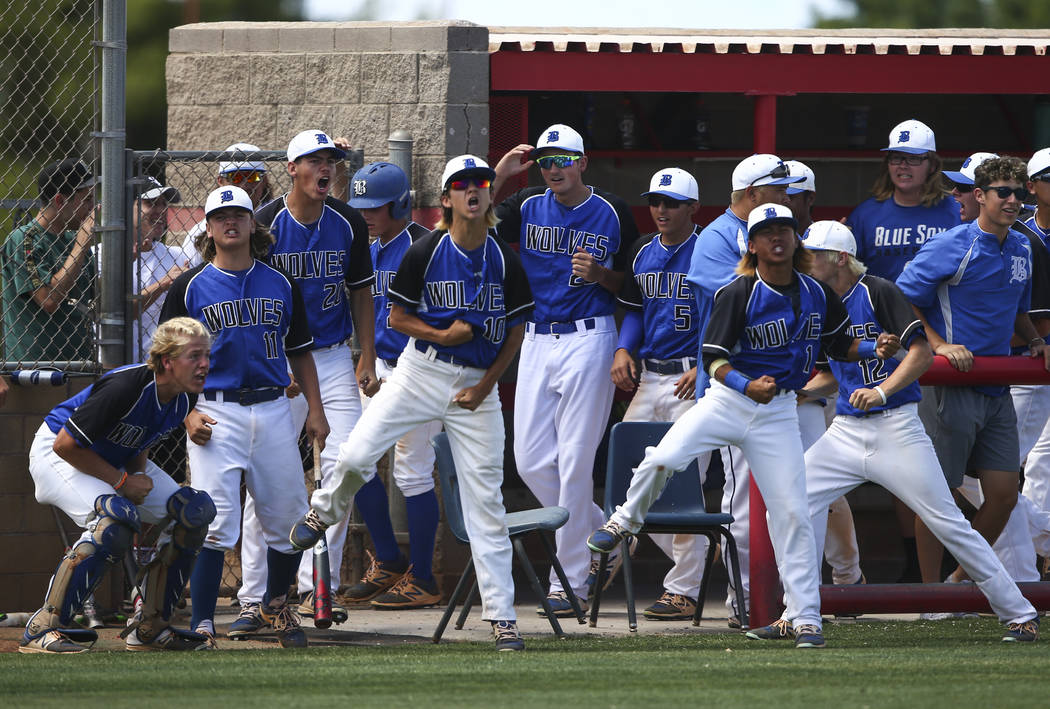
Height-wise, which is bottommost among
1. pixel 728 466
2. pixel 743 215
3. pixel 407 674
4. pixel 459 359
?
pixel 407 674

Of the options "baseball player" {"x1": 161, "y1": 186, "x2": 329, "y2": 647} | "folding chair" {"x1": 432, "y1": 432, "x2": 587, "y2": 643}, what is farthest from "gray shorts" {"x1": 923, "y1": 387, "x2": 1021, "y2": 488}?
"baseball player" {"x1": 161, "y1": 186, "x2": 329, "y2": 647}

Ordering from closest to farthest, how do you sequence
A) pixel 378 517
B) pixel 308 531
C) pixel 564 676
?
pixel 564 676 → pixel 308 531 → pixel 378 517

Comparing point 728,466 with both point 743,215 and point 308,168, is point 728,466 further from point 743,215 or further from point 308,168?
point 308,168

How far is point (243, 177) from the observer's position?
7.57 meters

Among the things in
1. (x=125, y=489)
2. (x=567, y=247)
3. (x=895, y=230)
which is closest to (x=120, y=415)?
(x=125, y=489)

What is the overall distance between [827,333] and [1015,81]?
374 centimetres

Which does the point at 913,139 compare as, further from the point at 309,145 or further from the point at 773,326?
the point at 309,145

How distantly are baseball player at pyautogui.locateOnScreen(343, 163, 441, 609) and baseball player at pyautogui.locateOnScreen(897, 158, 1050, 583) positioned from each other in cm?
241

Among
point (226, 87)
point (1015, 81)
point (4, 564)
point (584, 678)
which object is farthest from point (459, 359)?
point (1015, 81)

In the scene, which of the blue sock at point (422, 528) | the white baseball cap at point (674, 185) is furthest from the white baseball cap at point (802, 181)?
the blue sock at point (422, 528)

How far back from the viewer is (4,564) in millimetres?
6996

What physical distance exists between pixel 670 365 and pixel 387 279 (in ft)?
4.74

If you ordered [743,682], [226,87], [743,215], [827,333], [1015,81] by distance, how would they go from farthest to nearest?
[1015,81], [226,87], [743,215], [827,333], [743,682]

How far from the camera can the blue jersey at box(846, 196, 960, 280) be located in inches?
293
